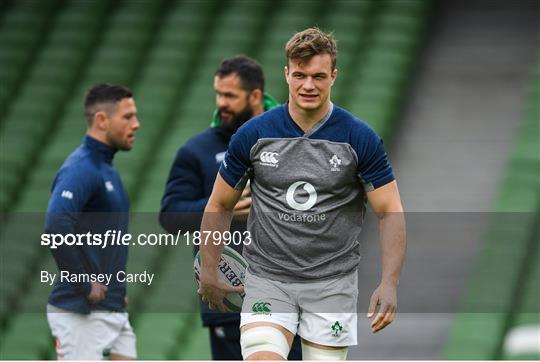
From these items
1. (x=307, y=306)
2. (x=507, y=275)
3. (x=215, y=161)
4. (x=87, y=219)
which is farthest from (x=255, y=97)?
(x=507, y=275)

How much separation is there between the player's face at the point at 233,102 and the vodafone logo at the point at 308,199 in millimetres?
1162

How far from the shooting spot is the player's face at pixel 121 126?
577 cm

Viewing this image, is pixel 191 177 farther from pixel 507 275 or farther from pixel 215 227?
pixel 507 275

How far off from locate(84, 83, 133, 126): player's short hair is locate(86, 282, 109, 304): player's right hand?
2.29 ft

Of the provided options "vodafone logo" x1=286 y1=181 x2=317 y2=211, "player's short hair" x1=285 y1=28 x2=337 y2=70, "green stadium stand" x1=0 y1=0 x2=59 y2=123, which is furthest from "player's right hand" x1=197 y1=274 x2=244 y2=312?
"green stadium stand" x1=0 y1=0 x2=59 y2=123

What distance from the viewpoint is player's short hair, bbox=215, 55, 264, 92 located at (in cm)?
561

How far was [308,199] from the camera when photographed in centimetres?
449

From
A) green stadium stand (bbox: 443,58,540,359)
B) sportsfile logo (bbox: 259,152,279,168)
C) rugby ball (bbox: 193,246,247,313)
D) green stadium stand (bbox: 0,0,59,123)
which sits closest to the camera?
sportsfile logo (bbox: 259,152,279,168)

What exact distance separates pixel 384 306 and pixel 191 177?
145cm

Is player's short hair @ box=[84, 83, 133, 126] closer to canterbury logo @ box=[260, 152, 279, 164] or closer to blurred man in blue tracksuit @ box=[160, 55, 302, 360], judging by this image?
blurred man in blue tracksuit @ box=[160, 55, 302, 360]

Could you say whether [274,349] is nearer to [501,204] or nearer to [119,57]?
[501,204]

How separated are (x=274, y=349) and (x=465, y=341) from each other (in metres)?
3.05

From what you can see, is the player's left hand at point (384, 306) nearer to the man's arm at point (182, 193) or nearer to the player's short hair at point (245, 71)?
the man's arm at point (182, 193)

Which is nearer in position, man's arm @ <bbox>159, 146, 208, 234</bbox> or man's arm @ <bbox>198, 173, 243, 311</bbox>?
man's arm @ <bbox>198, 173, 243, 311</bbox>
